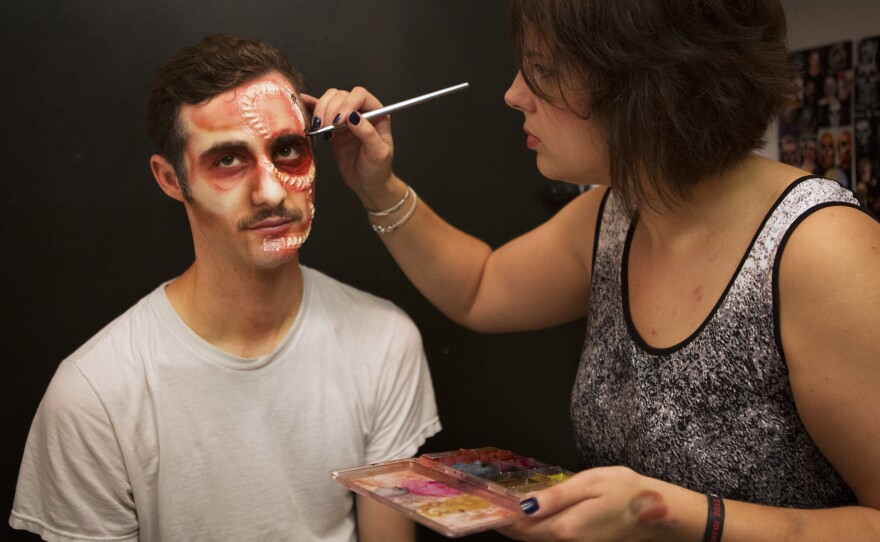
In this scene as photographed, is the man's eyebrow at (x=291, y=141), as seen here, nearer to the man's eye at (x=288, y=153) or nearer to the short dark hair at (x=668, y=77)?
the man's eye at (x=288, y=153)

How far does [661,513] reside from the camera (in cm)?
106

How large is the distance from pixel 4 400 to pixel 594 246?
3.64 ft

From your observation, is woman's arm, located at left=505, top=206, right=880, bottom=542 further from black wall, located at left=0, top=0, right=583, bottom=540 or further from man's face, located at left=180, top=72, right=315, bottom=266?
black wall, located at left=0, top=0, right=583, bottom=540

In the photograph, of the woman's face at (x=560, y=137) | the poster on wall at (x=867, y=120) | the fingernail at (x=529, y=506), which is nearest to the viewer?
the fingernail at (x=529, y=506)

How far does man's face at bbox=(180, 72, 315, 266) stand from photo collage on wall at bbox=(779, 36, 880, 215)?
1100 millimetres

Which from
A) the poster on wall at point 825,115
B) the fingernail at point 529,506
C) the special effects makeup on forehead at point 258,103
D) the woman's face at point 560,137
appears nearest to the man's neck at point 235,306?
the special effects makeup on forehead at point 258,103

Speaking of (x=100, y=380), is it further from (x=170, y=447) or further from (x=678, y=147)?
(x=678, y=147)

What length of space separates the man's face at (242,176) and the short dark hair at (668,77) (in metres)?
0.46

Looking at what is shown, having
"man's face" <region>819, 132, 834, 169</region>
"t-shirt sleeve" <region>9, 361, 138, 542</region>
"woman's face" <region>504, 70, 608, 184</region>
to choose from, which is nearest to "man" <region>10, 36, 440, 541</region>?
"t-shirt sleeve" <region>9, 361, 138, 542</region>

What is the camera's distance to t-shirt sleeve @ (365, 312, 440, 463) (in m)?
1.48

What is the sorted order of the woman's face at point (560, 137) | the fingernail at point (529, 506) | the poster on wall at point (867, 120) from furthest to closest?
the poster on wall at point (867, 120) < the woman's face at point (560, 137) < the fingernail at point (529, 506)

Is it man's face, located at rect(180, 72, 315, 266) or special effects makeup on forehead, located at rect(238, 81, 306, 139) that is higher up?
special effects makeup on forehead, located at rect(238, 81, 306, 139)

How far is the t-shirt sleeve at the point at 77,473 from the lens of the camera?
129cm

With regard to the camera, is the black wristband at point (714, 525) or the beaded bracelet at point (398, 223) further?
the beaded bracelet at point (398, 223)
